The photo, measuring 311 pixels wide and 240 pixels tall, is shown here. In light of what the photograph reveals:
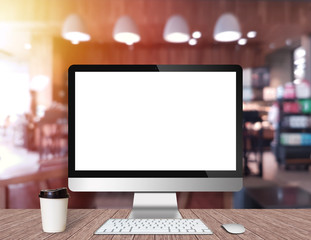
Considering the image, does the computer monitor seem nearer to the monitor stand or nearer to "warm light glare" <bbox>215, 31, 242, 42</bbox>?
the monitor stand

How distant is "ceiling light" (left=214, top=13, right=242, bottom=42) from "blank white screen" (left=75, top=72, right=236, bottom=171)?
2.87ft

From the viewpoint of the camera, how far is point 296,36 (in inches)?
80.4

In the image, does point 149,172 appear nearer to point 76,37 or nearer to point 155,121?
point 155,121

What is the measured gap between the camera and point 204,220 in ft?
3.58

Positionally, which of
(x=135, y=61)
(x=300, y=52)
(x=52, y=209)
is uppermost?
(x=300, y=52)

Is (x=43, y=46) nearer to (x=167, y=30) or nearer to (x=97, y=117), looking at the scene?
(x=167, y=30)

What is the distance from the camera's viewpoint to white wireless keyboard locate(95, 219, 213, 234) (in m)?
0.89

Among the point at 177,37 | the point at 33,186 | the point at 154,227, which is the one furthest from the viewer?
the point at 177,37

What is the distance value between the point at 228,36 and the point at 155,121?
109cm

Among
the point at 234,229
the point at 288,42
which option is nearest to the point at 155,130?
the point at 234,229

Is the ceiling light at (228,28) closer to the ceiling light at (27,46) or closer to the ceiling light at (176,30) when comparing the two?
the ceiling light at (176,30)

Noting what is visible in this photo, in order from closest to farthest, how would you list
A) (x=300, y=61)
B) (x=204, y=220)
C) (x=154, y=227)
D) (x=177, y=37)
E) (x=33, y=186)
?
(x=154, y=227)
(x=204, y=220)
(x=33, y=186)
(x=177, y=37)
(x=300, y=61)

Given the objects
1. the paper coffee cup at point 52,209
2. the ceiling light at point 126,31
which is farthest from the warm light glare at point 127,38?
the paper coffee cup at point 52,209

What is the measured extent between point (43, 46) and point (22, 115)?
458mm
